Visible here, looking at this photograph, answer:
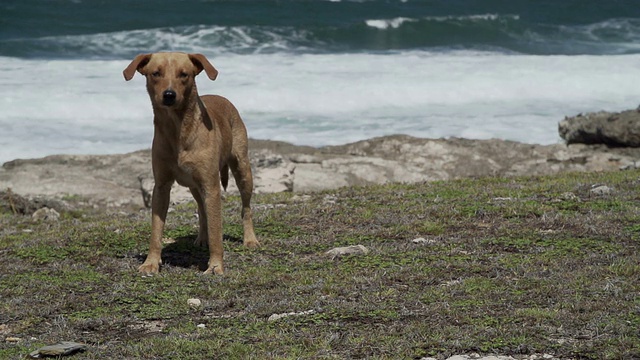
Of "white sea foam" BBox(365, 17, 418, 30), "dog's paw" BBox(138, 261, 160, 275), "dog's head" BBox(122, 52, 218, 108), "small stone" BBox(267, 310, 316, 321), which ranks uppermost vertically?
"dog's head" BBox(122, 52, 218, 108)

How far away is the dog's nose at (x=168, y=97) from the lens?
28.7ft

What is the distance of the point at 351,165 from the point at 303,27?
27.2 meters

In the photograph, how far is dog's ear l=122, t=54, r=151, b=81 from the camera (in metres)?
8.83

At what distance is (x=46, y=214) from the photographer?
1385 centimetres

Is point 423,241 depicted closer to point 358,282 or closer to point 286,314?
point 358,282

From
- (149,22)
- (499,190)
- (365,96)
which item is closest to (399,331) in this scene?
(499,190)

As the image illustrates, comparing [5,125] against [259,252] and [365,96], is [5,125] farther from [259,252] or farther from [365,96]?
[259,252]

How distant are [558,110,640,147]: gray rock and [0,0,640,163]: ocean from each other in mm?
3235

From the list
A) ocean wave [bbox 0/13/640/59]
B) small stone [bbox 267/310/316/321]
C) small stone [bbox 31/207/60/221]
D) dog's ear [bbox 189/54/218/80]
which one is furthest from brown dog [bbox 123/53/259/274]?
ocean wave [bbox 0/13/640/59]

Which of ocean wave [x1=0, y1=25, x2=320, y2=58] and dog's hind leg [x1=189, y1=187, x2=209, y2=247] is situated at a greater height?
dog's hind leg [x1=189, y1=187, x2=209, y2=247]

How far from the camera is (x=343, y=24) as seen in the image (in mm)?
45281

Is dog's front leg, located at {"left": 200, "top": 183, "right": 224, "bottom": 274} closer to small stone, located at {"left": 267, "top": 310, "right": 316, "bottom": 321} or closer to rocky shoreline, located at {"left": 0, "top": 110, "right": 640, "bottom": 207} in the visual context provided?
small stone, located at {"left": 267, "top": 310, "right": 316, "bottom": 321}

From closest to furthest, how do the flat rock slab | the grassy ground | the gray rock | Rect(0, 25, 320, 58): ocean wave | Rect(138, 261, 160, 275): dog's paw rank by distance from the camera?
the grassy ground
Rect(138, 261, 160, 275): dog's paw
the flat rock slab
the gray rock
Rect(0, 25, 320, 58): ocean wave

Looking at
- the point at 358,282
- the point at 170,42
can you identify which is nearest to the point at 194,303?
the point at 358,282
